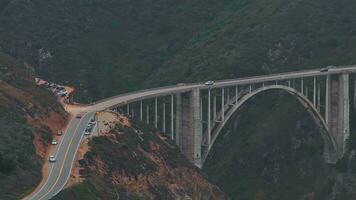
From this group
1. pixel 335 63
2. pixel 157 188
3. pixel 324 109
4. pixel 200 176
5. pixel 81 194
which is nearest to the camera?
pixel 81 194

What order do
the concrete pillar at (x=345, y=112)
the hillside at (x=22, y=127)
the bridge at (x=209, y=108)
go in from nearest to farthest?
1. the hillside at (x=22, y=127)
2. the bridge at (x=209, y=108)
3. the concrete pillar at (x=345, y=112)

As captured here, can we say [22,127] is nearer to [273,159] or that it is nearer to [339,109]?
[273,159]

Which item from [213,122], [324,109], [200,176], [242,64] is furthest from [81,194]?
[242,64]

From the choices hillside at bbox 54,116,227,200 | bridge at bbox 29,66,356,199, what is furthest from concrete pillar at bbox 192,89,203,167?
hillside at bbox 54,116,227,200


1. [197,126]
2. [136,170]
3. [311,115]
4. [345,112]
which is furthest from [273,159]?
[136,170]

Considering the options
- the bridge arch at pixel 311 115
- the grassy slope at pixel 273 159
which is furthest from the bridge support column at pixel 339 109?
the grassy slope at pixel 273 159

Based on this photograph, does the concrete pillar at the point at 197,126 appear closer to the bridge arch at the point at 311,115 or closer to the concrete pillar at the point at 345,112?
the bridge arch at the point at 311,115

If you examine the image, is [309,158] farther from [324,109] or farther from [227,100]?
[227,100]
